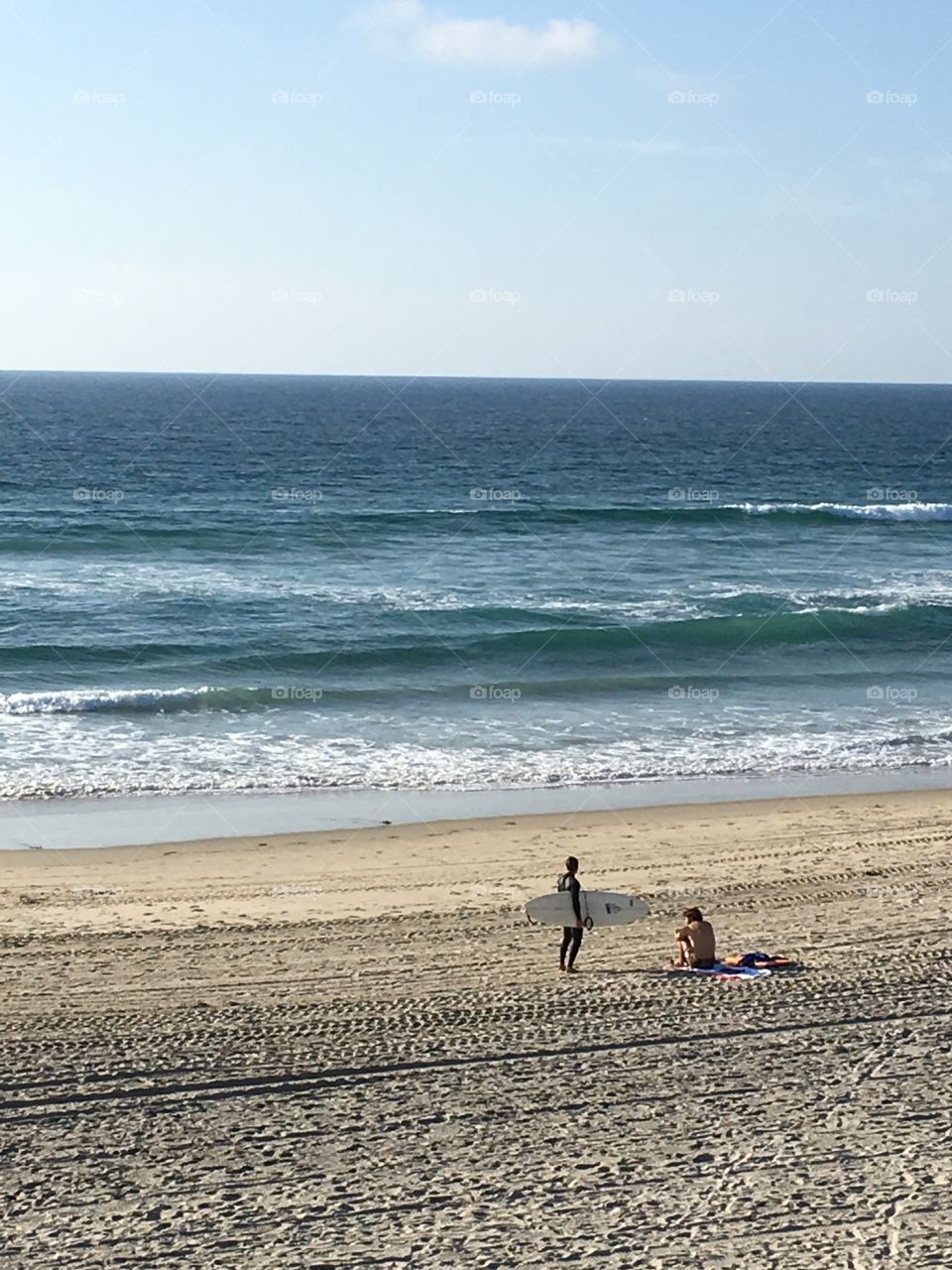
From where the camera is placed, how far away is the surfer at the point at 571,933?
12.8 metres

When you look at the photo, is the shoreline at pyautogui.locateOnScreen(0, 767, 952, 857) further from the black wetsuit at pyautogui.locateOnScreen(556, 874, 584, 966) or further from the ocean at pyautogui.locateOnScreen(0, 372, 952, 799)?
the black wetsuit at pyautogui.locateOnScreen(556, 874, 584, 966)

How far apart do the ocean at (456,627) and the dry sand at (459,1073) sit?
5.56m

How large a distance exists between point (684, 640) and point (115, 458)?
150ft

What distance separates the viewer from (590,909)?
13594mm

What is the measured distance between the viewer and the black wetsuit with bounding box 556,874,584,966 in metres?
12.8

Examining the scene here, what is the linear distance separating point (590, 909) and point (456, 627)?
17.9m

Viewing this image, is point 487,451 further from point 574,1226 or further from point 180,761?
point 574,1226

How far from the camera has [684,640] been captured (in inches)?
1209

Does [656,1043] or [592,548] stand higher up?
[592,548]

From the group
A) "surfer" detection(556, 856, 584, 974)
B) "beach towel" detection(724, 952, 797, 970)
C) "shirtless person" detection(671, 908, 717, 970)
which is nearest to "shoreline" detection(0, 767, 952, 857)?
"surfer" detection(556, 856, 584, 974)

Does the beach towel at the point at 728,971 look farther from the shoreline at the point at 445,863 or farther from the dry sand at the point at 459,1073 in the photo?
the shoreline at the point at 445,863

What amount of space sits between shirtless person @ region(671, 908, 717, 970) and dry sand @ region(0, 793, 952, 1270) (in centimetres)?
38

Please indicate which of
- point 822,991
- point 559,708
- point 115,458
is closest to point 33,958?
point 822,991

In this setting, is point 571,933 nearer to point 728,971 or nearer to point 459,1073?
point 728,971
